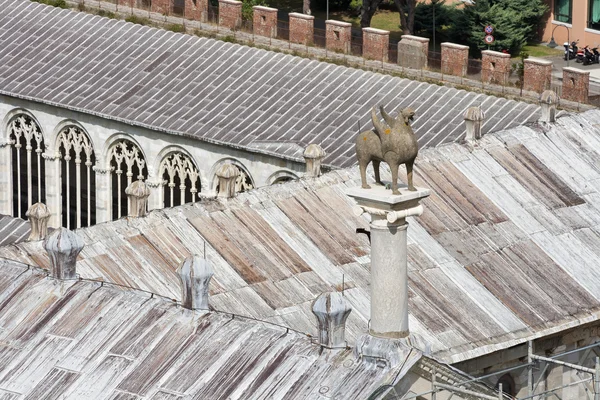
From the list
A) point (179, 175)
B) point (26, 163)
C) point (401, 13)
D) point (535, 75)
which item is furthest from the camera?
point (401, 13)

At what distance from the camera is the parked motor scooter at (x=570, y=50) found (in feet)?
280

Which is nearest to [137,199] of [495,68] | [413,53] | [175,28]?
[495,68]

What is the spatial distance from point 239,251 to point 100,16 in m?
32.2

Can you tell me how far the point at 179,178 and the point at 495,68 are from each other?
34.9ft

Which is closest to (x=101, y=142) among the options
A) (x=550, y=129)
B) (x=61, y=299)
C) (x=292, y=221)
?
(x=550, y=129)

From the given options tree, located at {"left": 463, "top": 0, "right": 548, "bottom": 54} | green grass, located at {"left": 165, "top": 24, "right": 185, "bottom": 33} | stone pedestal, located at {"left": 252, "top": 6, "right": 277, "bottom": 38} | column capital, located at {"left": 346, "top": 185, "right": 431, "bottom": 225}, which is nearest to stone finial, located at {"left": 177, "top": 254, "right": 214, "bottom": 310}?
column capital, located at {"left": 346, "top": 185, "right": 431, "bottom": 225}

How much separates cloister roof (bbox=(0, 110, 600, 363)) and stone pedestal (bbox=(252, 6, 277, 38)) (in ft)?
66.1

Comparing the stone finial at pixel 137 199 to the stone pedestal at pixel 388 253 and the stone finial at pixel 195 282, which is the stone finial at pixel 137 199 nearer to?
the stone finial at pixel 195 282

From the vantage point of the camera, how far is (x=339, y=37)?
70.6 m

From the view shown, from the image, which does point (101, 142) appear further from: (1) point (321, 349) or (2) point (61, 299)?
(1) point (321, 349)

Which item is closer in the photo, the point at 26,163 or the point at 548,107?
the point at 548,107

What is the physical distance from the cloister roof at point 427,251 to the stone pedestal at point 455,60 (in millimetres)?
13907

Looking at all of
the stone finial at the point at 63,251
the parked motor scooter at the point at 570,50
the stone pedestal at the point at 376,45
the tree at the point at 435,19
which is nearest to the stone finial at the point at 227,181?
the stone finial at the point at 63,251

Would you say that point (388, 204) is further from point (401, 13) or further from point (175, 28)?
point (401, 13)
